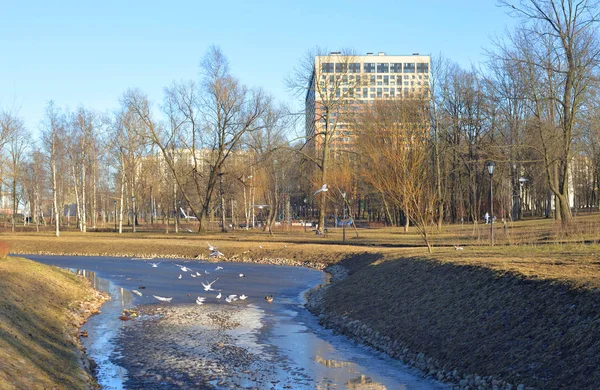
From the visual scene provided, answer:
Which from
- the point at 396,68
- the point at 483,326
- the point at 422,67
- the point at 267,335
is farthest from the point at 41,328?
the point at 396,68

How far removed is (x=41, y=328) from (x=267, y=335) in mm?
5651

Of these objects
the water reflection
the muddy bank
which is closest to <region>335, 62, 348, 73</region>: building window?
the water reflection

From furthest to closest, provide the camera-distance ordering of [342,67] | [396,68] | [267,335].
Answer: [396,68] → [342,67] → [267,335]

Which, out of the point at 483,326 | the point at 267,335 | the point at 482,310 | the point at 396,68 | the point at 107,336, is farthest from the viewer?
the point at 396,68

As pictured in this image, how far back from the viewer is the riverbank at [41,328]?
10195 millimetres

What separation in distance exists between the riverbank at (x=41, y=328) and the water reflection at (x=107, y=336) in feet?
0.88

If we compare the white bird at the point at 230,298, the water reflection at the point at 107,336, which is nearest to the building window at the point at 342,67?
the water reflection at the point at 107,336

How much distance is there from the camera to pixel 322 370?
41.5ft

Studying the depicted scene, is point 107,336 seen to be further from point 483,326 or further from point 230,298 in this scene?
point 483,326

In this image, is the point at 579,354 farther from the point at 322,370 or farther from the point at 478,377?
the point at 322,370

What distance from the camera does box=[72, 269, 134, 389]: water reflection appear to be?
471 inches

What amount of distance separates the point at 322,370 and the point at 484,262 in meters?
6.35

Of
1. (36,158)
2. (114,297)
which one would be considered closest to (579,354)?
(114,297)

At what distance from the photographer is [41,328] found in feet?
46.4
